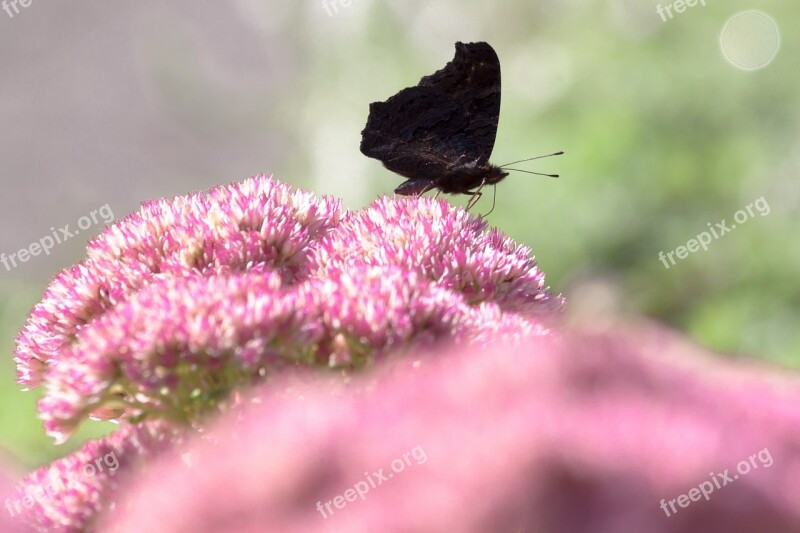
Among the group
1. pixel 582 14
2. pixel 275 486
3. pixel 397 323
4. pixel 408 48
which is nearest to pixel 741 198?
pixel 582 14

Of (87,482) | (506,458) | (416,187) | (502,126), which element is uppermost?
(502,126)

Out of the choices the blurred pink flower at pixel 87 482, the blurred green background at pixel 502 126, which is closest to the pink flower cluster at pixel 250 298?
the blurred pink flower at pixel 87 482

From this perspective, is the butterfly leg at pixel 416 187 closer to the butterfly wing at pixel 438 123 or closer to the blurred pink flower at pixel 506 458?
the butterfly wing at pixel 438 123

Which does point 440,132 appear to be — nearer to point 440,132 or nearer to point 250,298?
point 440,132

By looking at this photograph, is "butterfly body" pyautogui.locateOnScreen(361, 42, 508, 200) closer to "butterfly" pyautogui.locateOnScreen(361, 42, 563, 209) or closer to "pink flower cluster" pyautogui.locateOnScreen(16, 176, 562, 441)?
"butterfly" pyautogui.locateOnScreen(361, 42, 563, 209)

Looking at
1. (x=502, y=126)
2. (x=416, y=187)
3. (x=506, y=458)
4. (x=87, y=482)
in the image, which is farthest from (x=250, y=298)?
(x=502, y=126)

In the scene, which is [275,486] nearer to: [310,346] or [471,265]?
[310,346]

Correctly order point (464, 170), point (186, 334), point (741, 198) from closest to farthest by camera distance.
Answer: point (186, 334), point (464, 170), point (741, 198)

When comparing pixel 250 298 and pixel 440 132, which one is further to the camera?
pixel 440 132
